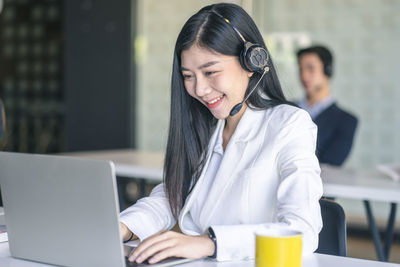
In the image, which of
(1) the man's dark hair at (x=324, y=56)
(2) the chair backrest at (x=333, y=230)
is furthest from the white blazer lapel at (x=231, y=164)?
(1) the man's dark hair at (x=324, y=56)

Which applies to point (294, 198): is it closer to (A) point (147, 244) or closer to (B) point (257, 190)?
(B) point (257, 190)

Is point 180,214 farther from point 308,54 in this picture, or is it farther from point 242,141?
point 308,54

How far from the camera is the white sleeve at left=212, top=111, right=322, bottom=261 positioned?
1292mm

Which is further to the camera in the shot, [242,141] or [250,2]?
[250,2]

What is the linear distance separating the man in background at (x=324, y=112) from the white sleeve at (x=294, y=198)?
1.97 m

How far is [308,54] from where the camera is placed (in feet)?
12.5

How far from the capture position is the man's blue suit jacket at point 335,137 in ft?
11.4

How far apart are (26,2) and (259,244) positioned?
5.97m

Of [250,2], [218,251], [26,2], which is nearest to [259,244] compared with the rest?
[218,251]

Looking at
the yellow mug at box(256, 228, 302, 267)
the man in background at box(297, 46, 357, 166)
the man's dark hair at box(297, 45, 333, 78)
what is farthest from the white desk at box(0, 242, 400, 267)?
the man's dark hair at box(297, 45, 333, 78)

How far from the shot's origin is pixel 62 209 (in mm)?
1161

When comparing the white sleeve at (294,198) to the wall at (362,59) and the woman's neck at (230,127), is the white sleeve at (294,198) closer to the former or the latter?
the woman's neck at (230,127)

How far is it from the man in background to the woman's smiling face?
1.86 m

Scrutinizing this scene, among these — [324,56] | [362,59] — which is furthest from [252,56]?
[362,59]
